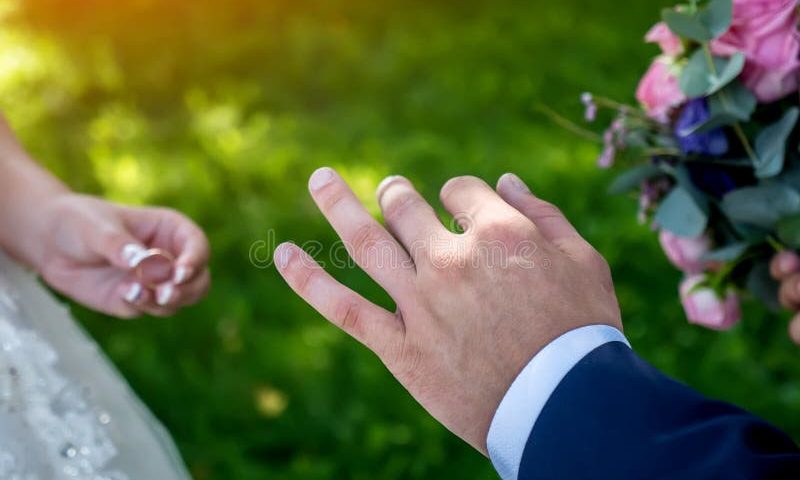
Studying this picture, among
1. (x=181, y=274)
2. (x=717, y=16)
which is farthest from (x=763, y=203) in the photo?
(x=181, y=274)

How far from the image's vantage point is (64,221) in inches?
58.3

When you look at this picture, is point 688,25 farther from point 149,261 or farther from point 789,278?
point 149,261

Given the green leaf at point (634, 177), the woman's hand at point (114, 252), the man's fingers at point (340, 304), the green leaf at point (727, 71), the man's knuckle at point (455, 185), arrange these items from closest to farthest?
the man's fingers at point (340, 304), the man's knuckle at point (455, 185), the green leaf at point (727, 71), the woman's hand at point (114, 252), the green leaf at point (634, 177)

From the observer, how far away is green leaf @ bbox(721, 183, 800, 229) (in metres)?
1.38

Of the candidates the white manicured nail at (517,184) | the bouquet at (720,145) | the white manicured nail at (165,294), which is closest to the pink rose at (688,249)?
the bouquet at (720,145)

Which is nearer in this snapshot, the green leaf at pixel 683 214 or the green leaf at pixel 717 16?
the green leaf at pixel 717 16

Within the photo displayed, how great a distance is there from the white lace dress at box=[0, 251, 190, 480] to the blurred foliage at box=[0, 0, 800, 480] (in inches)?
36.9

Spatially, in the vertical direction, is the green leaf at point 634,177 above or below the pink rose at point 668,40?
below

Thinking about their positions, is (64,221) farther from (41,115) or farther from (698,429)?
(41,115)

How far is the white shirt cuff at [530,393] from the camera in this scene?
90cm

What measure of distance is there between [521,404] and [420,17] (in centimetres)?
408

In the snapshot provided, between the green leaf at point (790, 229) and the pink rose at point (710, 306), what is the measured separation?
0.19 metres

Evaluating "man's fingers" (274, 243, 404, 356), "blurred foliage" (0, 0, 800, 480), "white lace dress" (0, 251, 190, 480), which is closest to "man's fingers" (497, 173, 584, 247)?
"man's fingers" (274, 243, 404, 356)

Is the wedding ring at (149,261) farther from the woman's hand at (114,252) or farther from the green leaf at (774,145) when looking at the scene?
the green leaf at (774,145)
